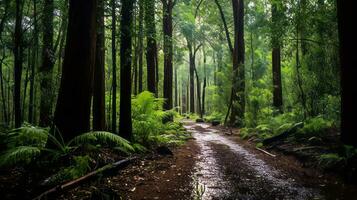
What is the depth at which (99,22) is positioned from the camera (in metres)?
8.43

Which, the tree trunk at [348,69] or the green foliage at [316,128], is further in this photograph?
the green foliage at [316,128]

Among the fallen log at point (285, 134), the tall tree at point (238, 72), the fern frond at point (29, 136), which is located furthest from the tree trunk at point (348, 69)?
the tall tree at point (238, 72)

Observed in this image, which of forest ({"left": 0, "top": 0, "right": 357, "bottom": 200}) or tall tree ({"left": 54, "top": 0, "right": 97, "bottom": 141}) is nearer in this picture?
forest ({"left": 0, "top": 0, "right": 357, "bottom": 200})

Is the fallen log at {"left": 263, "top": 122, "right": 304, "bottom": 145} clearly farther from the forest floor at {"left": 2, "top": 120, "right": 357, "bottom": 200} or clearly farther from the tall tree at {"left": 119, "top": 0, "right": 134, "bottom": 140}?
the tall tree at {"left": 119, "top": 0, "right": 134, "bottom": 140}

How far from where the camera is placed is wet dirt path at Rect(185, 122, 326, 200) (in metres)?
5.07

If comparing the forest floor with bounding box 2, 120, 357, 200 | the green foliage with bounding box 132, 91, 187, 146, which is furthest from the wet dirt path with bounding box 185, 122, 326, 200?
the green foliage with bounding box 132, 91, 187, 146

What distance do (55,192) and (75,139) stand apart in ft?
5.99

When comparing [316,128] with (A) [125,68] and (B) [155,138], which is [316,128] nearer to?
(B) [155,138]

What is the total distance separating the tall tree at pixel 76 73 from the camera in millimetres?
6477

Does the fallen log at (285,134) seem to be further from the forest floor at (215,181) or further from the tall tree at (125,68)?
the tall tree at (125,68)

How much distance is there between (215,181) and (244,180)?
59 cm

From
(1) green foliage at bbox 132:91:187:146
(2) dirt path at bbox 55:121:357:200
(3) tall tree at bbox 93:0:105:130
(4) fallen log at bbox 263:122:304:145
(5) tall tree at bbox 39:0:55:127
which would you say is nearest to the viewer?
(2) dirt path at bbox 55:121:357:200

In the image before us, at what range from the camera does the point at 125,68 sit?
8.80 meters

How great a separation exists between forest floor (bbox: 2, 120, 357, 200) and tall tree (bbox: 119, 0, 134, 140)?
1.29m
